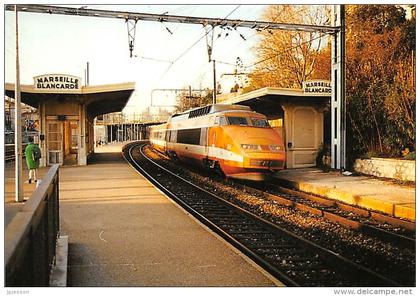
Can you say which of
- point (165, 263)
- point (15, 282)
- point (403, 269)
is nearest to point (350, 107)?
point (403, 269)

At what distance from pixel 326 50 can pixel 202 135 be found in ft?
28.3

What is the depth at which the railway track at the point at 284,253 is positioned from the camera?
4.99 metres

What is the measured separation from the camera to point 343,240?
7.21 meters

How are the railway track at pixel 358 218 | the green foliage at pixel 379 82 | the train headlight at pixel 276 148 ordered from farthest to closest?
the green foliage at pixel 379 82
the train headlight at pixel 276 148
the railway track at pixel 358 218

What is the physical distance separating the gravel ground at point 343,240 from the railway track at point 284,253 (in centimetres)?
43

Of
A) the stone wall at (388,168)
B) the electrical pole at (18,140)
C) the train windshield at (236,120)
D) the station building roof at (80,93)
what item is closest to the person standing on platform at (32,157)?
the electrical pole at (18,140)

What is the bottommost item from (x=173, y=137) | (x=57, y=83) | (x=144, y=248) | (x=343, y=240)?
(x=343, y=240)

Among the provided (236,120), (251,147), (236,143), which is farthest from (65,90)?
(251,147)

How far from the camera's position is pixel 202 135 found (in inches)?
605

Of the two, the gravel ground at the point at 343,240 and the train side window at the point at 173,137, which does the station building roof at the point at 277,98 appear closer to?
the train side window at the point at 173,137

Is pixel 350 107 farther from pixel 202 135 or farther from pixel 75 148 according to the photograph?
pixel 75 148

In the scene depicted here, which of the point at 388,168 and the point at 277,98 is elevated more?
the point at 277,98

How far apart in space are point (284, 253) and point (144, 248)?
1.97 m

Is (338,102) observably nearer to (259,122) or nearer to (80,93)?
(259,122)
